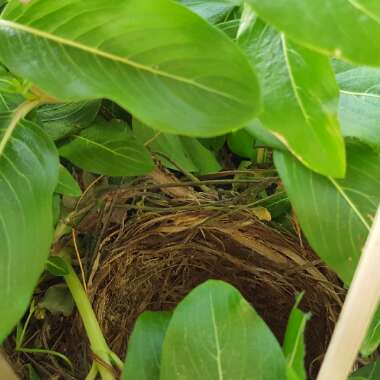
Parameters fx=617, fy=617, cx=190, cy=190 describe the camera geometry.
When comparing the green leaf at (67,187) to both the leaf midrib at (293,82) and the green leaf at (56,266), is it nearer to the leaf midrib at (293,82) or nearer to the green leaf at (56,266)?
the green leaf at (56,266)

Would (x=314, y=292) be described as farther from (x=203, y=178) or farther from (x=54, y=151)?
(x=54, y=151)

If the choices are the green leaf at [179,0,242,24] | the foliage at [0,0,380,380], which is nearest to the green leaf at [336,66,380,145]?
the foliage at [0,0,380,380]

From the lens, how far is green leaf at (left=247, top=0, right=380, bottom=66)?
0.31m

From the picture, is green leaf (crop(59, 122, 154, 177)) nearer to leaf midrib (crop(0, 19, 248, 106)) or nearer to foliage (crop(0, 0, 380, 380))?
foliage (crop(0, 0, 380, 380))

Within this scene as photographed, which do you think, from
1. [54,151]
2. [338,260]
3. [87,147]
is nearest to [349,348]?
[338,260]

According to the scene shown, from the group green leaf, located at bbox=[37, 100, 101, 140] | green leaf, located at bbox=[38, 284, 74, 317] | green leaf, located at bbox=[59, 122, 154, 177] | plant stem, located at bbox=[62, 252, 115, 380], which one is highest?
green leaf, located at bbox=[37, 100, 101, 140]

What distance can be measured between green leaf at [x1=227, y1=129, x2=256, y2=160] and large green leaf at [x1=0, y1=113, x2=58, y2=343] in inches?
11.8

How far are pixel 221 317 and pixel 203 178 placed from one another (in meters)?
0.27

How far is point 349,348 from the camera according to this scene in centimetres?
32

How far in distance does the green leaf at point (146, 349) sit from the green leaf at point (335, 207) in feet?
Result: 0.58

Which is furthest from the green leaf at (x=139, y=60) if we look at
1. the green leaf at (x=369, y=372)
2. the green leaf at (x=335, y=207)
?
the green leaf at (x=369, y=372)

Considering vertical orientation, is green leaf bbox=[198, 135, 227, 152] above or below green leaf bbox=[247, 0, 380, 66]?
below

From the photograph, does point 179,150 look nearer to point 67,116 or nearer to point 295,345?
point 67,116

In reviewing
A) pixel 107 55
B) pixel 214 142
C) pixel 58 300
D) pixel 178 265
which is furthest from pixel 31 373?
pixel 107 55
